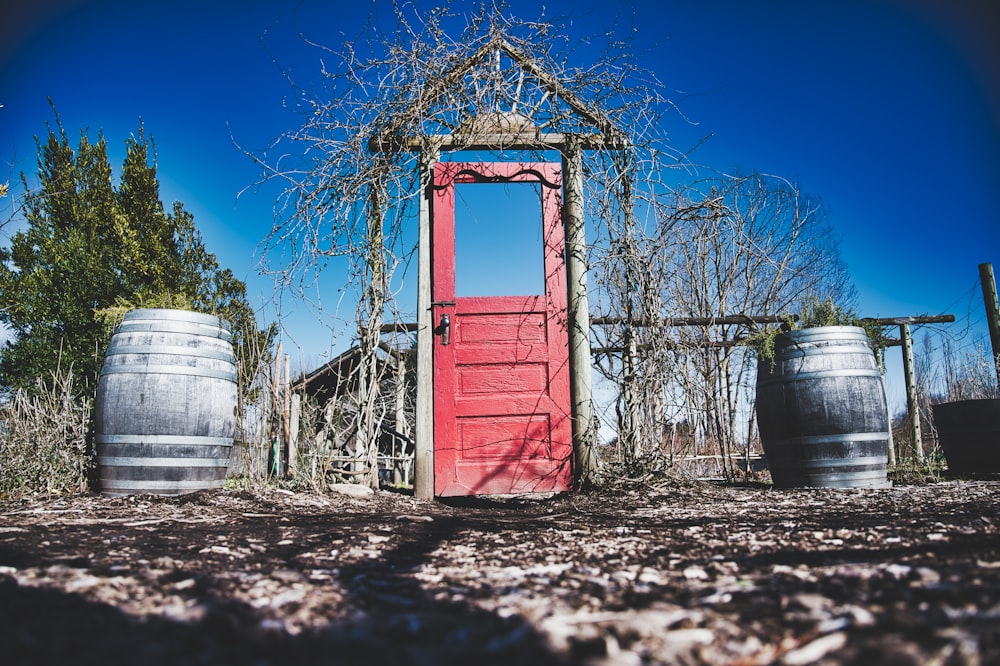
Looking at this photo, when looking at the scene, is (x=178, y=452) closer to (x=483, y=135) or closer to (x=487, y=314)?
(x=487, y=314)

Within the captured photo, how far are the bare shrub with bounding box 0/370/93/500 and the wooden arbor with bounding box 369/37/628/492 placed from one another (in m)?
2.04

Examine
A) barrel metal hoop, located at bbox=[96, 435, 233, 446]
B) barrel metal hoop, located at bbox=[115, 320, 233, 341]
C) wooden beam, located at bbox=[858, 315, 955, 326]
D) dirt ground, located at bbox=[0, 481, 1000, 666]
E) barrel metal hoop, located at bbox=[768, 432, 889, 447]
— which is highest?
wooden beam, located at bbox=[858, 315, 955, 326]

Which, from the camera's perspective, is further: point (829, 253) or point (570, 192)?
point (829, 253)

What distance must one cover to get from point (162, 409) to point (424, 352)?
1.55m

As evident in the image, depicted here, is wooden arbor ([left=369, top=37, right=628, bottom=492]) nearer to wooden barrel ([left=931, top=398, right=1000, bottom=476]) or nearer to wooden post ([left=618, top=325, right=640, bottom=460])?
wooden post ([left=618, top=325, right=640, bottom=460])

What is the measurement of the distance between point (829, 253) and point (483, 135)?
540 inches

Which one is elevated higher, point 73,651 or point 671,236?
point 671,236

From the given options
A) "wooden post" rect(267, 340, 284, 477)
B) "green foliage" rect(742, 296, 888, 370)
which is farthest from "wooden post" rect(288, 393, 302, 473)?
"green foliage" rect(742, 296, 888, 370)

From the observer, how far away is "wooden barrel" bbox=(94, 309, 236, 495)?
3426 mm

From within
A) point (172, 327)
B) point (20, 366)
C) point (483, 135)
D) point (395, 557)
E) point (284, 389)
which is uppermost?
point (483, 135)

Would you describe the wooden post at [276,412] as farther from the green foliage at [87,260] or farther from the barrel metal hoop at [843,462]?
the green foliage at [87,260]

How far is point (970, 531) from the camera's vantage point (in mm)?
1843

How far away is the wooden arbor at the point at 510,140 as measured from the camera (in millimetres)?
4168

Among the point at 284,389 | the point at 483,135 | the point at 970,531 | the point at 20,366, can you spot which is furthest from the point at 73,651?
the point at 20,366
